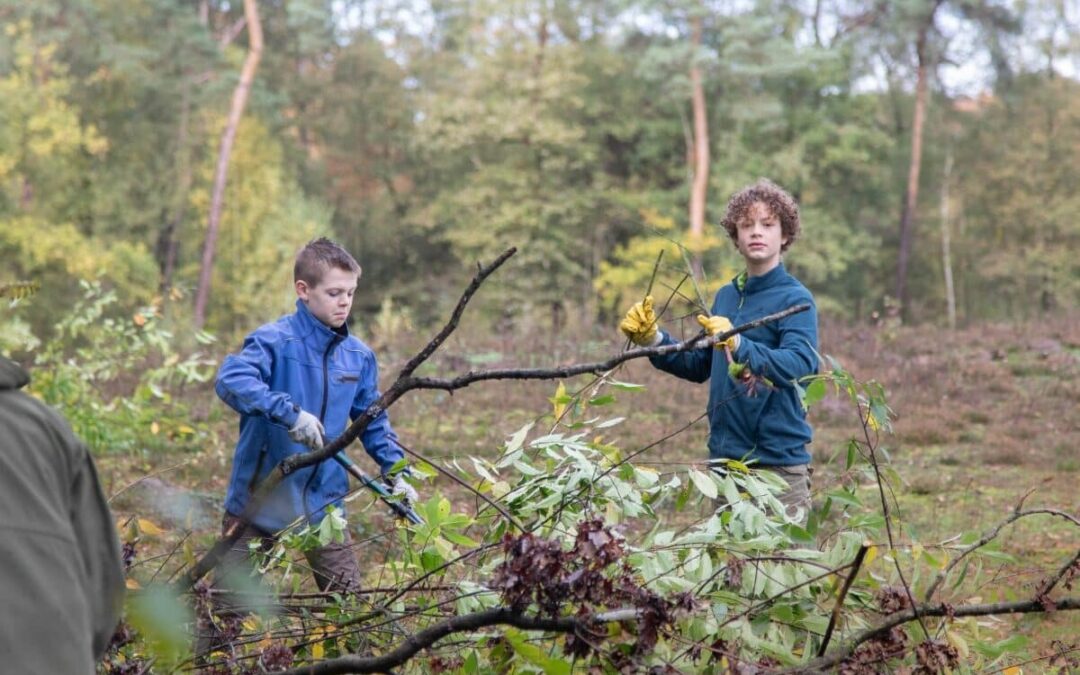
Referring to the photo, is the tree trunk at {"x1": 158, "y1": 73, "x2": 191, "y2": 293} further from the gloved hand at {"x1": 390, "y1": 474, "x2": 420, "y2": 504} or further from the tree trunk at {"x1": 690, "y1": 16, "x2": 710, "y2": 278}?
the gloved hand at {"x1": 390, "y1": 474, "x2": 420, "y2": 504}

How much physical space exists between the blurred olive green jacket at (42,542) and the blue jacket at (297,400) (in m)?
1.86

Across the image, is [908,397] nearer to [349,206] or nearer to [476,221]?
[476,221]

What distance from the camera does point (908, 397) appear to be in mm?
11109

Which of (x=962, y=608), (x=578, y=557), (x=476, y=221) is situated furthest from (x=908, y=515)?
(x=476, y=221)

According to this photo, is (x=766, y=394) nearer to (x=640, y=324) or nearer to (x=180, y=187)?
(x=640, y=324)

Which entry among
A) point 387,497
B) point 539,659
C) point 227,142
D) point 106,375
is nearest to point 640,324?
point 387,497

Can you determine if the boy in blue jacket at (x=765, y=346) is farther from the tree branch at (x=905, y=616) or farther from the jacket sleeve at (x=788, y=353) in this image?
the tree branch at (x=905, y=616)

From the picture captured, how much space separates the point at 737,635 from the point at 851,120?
103ft

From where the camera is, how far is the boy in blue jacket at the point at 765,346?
141 inches

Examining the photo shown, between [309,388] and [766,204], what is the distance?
169cm

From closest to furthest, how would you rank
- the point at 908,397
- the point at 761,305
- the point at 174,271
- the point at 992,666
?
the point at 992,666, the point at 761,305, the point at 908,397, the point at 174,271

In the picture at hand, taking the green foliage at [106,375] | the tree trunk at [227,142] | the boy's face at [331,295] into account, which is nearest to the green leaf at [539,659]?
the boy's face at [331,295]

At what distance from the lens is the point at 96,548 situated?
1541 mm

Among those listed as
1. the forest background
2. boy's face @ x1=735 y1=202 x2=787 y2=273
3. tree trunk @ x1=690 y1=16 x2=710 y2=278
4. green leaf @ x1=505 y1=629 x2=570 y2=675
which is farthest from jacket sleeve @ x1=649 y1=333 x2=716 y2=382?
tree trunk @ x1=690 y1=16 x2=710 y2=278
